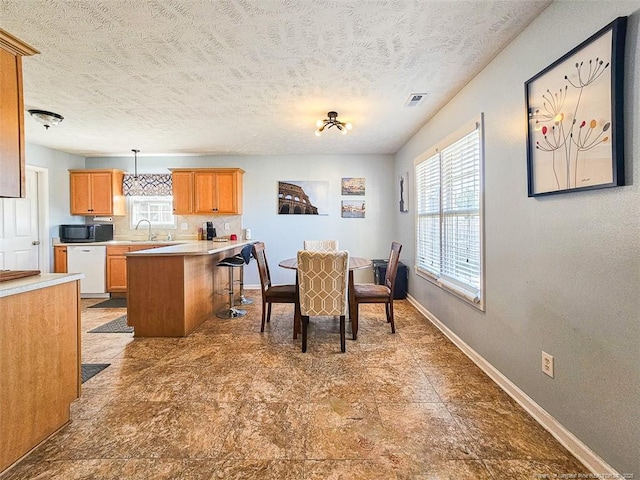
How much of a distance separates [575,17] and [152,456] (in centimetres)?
303

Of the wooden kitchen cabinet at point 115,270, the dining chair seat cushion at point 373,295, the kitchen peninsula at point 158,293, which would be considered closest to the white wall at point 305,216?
the wooden kitchen cabinet at point 115,270

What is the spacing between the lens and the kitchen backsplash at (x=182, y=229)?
17.8 ft

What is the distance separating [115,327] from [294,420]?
2.81 m

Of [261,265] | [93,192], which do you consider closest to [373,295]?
[261,265]

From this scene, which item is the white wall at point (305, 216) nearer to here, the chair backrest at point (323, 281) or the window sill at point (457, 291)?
the window sill at point (457, 291)

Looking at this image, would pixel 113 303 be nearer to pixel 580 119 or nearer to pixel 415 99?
pixel 415 99

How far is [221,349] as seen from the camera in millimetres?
2861

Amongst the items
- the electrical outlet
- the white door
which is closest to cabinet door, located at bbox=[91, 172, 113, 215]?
the white door

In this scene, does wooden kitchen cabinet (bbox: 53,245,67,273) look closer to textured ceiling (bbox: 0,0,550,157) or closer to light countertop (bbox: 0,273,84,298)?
textured ceiling (bbox: 0,0,550,157)

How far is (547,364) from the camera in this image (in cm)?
171

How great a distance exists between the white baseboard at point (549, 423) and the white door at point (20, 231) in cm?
587

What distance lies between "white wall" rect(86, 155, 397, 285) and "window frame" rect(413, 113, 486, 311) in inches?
49.6

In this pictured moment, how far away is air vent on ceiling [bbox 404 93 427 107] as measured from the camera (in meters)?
2.88

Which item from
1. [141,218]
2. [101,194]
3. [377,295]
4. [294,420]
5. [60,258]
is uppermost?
[101,194]
